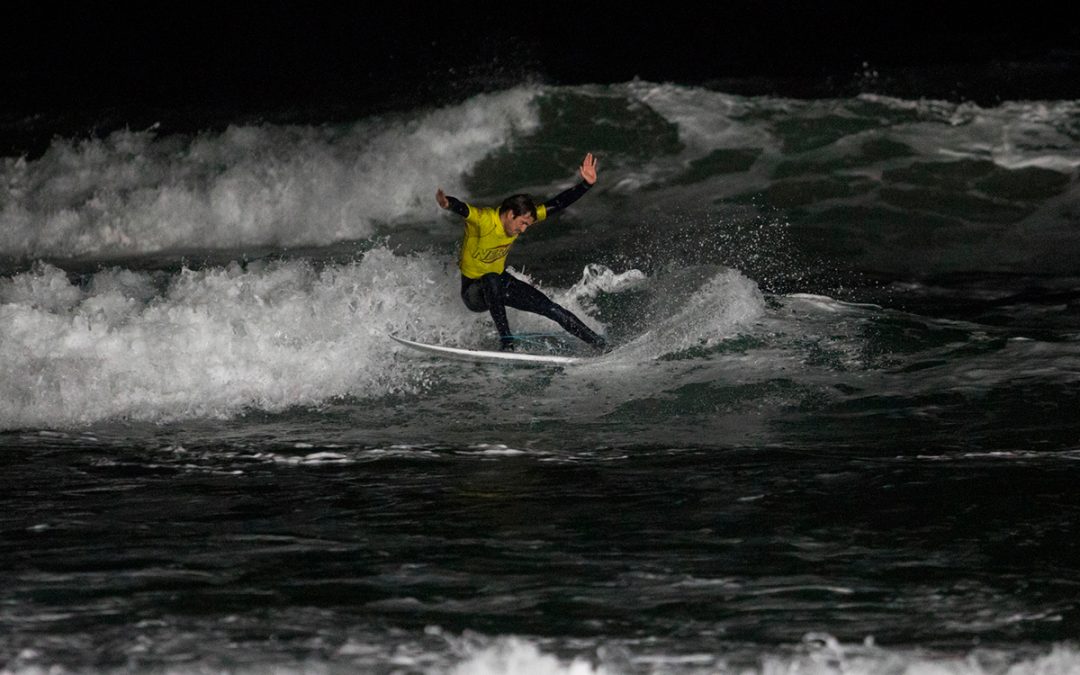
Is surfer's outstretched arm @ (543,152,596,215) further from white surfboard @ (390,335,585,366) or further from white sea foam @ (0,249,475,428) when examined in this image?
white sea foam @ (0,249,475,428)

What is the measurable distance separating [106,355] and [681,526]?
4.70 m

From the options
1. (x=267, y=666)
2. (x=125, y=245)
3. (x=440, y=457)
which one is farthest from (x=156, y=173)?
(x=267, y=666)

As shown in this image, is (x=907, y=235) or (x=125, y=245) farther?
(x=125, y=245)

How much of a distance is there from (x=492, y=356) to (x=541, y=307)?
53 centimetres

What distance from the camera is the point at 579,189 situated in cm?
892

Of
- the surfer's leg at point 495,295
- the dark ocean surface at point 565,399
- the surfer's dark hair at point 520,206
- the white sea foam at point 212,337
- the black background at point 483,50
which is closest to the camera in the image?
the dark ocean surface at point 565,399

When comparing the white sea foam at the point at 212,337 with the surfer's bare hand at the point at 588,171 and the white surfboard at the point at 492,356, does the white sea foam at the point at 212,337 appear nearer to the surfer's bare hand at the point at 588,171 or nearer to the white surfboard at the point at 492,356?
the white surfboard at the point at 492,356

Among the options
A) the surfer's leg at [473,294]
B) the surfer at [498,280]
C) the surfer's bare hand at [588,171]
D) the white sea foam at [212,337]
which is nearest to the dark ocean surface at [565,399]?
the white sea foam at [212,337]

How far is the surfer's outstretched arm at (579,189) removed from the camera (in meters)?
8.78

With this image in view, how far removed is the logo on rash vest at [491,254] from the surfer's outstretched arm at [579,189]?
423 mm

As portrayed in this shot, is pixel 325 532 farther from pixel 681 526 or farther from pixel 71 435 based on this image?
pixel 71 435

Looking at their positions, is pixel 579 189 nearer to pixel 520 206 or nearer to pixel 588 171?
pixel 588 171

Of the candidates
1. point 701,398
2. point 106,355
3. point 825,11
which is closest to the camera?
point 701,398

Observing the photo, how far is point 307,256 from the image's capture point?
46.6 feet
